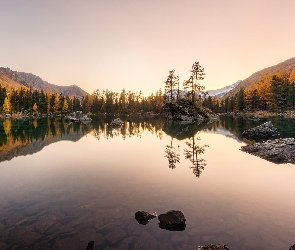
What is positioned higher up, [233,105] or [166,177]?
[233,105]

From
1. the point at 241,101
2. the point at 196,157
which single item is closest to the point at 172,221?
the point at 196,157

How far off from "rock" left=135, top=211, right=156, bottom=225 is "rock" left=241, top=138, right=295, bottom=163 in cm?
1639

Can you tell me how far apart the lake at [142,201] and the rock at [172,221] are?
0.28 m

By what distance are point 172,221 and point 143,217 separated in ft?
4.39

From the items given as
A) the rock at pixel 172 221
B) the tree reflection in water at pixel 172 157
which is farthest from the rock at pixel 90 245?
the tree reflection in water at pixel 172 157

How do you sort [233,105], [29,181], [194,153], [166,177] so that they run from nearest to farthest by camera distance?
[29,181]
[166,177]
[194,153]
[233,105]

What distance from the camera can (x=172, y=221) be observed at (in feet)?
30.5

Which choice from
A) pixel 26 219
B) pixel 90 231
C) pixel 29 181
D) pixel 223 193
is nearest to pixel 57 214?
pixel 26 219

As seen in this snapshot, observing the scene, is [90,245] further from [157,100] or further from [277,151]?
[157,100]

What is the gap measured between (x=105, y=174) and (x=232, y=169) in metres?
10.7

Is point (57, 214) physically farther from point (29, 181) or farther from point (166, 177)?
point (166, 177)

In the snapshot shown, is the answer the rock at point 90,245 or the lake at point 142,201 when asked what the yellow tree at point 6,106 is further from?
the rock at point 90,245

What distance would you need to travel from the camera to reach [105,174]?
54.6 feet

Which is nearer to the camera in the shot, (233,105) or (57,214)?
(57,214)
